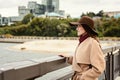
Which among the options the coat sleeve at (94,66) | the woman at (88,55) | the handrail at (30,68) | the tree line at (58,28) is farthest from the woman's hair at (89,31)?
the tree line at (58,28)

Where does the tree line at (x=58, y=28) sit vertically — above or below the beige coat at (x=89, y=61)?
below

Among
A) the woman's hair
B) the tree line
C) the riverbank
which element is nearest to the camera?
the woman's hair

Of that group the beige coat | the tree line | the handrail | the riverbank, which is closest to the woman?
the beige coat

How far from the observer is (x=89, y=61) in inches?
116

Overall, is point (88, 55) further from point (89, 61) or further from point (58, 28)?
point (58, 28)

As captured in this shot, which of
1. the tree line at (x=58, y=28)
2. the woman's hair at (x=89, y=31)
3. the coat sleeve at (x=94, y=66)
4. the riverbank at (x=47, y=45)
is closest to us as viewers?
the coat sleeve at (x=94, y=66)

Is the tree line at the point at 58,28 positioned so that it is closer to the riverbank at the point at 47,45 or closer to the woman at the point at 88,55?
the riverbank at the point at 47,45

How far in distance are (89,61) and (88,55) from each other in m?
0.06

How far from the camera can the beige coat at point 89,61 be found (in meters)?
2.87

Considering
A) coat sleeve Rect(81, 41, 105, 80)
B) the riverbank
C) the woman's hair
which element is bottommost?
the riverbank

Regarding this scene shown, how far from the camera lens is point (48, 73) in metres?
2.92

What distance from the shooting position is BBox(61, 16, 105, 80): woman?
2.87 m

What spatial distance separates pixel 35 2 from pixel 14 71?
626 feet

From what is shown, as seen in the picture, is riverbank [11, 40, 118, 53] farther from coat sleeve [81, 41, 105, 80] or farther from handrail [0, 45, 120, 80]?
coat sleeve [81, 41, 105, 80]
